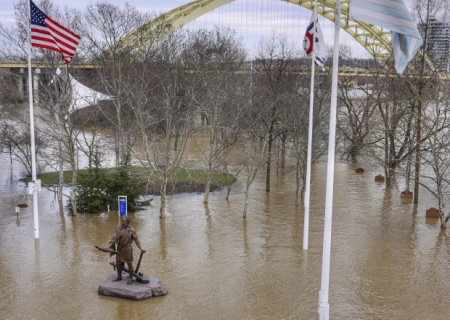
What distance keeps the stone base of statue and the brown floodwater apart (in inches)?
7.4

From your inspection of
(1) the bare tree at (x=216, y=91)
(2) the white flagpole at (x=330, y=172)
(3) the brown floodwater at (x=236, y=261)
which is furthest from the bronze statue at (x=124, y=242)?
(1) the bare tree at (x=216, y=91)

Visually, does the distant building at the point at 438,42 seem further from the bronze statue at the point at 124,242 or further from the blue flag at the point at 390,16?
the bronze statue at the point at 124,242

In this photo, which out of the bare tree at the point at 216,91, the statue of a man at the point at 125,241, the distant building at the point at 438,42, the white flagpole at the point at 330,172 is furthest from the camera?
the distant building at the point at 438,42

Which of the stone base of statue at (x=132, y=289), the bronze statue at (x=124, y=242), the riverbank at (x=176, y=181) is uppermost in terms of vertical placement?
the bronze statue at (x=124, y=242)

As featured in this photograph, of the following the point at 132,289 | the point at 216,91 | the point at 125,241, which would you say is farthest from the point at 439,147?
the point at 132,289

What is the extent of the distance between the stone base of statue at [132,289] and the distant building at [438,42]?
18.8 m

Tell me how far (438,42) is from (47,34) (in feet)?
65.7

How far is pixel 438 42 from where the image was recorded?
26.4 meters

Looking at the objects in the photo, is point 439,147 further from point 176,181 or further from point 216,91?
point 176,181

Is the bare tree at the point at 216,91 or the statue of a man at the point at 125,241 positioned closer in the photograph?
the statue of a man at the point at 125,241

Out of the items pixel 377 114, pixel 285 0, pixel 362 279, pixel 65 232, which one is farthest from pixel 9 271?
pixel 285 0

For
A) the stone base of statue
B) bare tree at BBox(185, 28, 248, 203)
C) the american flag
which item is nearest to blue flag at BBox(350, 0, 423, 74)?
the stone base of statue

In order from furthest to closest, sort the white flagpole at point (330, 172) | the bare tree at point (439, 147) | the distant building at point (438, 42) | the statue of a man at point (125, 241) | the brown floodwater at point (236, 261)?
the distant building at point (438, 42), the bare tree at point (439, 147), the statue of a man at point (125, 241), the brown floodwater at point (236, 261), the white flagpole at point (330, 172)

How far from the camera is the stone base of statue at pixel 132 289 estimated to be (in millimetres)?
12359
